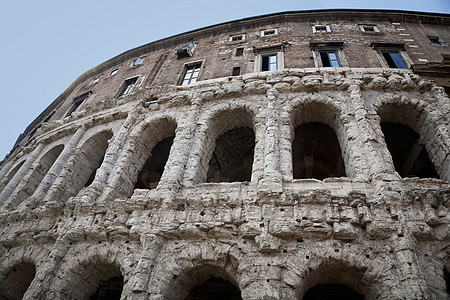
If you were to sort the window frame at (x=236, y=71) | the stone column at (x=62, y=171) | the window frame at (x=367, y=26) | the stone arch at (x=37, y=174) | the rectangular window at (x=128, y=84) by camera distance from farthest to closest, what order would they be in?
the rectangular window at (x=128, y=84) < the window frame at (x=367, y=26) < the window frame at (x=236, y=71) < the stone arch at (x=37, y=174) < the stone column at (x=62, y=171)

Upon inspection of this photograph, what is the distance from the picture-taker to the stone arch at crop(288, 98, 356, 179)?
25.0 ft

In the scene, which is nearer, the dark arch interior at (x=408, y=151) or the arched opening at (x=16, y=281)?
the arched opening at (x=16, y=281)

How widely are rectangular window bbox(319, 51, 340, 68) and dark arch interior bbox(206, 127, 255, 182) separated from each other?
3.86m

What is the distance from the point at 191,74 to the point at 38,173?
709cm

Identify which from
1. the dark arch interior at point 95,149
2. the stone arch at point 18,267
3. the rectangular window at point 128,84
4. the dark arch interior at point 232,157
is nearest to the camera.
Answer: the stone arch at point 18,267

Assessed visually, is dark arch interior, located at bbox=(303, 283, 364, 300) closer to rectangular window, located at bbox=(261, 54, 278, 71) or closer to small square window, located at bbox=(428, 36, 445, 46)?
rectangular window, located at bbox=(261, 54, 278, 71)

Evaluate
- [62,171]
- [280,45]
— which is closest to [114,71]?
[62,171]

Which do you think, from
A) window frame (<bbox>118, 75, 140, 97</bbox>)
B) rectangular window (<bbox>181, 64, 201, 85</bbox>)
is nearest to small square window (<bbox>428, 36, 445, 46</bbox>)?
rectangular window (<bbox>181, 64, 201, 85</bbox>)

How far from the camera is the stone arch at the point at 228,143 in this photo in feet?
25.0

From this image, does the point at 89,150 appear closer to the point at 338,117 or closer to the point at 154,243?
the point at 154,243

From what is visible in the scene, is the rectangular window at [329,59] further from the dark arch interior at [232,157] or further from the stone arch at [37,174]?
the stone arch at [37,174]

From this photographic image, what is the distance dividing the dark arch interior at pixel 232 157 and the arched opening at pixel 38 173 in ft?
20.2

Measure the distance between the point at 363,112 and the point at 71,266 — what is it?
7.86m

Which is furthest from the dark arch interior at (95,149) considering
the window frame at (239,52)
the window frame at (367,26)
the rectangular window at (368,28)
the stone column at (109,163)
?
the rectangular window at (368,28)
